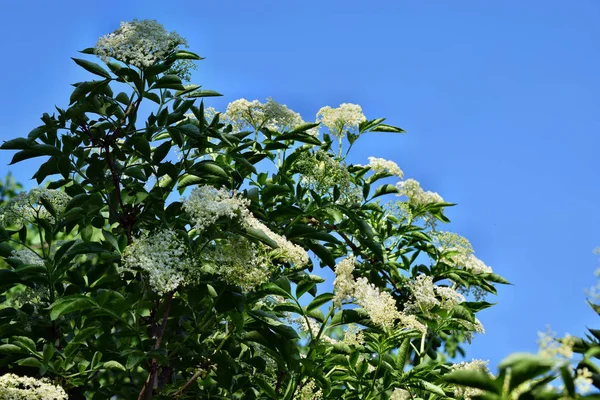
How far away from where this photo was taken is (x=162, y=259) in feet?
7.33

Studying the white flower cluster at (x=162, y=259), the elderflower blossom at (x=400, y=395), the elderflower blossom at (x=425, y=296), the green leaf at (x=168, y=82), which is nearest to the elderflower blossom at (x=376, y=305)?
the elderflower blossom at (x=425, y=296)

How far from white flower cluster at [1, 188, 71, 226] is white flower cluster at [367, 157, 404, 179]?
1.34 metres

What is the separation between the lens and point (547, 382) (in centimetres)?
115

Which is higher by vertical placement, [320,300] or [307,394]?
[320,300]

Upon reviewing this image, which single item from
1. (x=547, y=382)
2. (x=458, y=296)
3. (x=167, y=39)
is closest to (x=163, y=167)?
(x=167, y=39)

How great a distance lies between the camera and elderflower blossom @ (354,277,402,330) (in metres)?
2.33

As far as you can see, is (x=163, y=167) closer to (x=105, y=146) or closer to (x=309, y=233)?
(x=105, y=146)

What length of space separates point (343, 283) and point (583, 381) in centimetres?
133

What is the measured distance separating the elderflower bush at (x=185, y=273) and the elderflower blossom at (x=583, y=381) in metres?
1.25

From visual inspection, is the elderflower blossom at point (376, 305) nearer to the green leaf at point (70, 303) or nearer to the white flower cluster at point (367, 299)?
the white flower cluster at point (367, 299)

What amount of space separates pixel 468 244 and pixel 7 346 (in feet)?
6.26

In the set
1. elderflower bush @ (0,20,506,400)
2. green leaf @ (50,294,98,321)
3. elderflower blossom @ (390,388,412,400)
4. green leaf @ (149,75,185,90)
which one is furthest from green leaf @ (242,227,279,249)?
elderflower blossom @ (390,388,412,400)

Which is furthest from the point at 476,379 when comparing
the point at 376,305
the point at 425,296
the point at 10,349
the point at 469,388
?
the point at 10,349

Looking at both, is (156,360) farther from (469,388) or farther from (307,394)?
(469,388)
